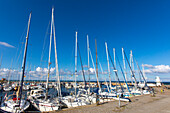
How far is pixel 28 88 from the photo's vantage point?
6662cm

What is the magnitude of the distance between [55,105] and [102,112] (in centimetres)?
812

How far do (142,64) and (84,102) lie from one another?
196 ft

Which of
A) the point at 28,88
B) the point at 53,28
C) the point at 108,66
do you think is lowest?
the point at 28,88

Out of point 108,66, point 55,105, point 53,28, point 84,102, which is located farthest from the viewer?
point 108,66

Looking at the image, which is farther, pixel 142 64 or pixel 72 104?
pixel 142 64

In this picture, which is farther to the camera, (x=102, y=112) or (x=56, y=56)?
(x=56, y=56)

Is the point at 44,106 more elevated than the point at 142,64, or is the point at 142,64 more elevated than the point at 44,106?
the point at 142,64

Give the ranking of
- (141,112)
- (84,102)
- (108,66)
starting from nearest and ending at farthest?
(141,112), (84,102), (108,66)

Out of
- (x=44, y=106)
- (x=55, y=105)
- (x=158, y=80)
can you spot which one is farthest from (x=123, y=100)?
(x=158, y=80)

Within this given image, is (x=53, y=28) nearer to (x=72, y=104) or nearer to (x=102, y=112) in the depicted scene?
(x=72, y=104)

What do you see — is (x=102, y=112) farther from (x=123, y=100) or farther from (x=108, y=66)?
(x=108, y=66)

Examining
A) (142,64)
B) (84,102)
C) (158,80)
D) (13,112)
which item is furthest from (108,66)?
(158,80)

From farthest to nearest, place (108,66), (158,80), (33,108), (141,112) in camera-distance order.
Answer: (158,80), (108,66), (33,108), (141,112)

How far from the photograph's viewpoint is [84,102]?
20734 millimetres
